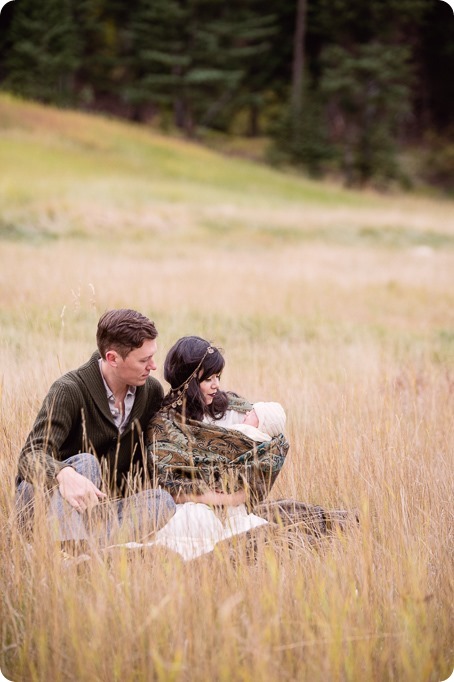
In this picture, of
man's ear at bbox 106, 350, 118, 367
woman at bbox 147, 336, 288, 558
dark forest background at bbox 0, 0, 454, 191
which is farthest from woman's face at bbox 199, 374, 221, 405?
dark forest background at bbox 0, 0, 454, 191

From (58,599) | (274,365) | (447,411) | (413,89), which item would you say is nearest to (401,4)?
(413,89)

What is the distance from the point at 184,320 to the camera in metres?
8.62

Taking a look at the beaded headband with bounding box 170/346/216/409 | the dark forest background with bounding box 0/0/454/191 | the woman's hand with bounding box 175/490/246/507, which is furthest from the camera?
the dark forest background with bounding box 0/0/454/191

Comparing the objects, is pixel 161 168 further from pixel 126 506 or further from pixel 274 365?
pixel 126 506

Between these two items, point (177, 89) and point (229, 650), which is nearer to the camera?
point (229, 650)

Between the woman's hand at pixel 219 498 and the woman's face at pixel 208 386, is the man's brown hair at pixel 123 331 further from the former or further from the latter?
the woman's hand at pixel 219 498

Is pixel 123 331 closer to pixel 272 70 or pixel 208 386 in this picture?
pixel 208 386

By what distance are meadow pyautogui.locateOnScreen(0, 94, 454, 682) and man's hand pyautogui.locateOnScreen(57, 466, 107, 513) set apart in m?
0.22

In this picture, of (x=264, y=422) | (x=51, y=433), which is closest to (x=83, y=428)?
(x=51, y=433)

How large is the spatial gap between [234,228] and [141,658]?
15.6 m

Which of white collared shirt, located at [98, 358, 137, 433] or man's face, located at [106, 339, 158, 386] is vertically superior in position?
man's face, located at [106, 339, 158, 386]

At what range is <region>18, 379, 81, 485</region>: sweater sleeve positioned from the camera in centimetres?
338

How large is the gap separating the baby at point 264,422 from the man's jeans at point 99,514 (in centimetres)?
47

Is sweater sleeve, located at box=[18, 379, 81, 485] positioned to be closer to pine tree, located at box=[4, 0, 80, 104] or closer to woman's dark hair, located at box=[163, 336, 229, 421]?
woman's dark hair, located at box=[163, 336, 229, 421]
